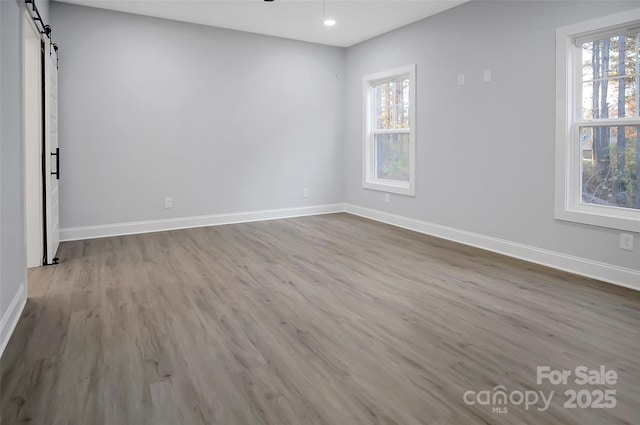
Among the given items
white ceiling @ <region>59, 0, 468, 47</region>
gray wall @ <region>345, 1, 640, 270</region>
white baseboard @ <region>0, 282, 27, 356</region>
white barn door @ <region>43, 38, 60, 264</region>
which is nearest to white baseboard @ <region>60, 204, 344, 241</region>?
white barn door @ <region>43, 38, 60, 264</region>

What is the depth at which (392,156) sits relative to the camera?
20.8 ft

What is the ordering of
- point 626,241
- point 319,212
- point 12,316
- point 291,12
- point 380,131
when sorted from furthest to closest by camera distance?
1. point 319,212
2. point 380,131
3. point 291,12
4. point 626,241
5. point 12,316

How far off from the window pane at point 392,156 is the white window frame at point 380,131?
0.07 meters

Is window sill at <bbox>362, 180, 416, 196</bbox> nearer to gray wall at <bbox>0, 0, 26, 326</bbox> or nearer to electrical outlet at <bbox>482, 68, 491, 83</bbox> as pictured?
electrical outlet at <bbox>482, 68, 491, 83</bbox>

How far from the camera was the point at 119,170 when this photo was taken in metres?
5.47

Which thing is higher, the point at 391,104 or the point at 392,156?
the point at 391,104

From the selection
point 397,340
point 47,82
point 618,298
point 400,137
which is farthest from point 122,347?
point 400,137

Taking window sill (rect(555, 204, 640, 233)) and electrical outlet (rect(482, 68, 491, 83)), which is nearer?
A: window sill (rect(555, 204, 640, 233))

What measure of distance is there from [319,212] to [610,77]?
4.34 meters

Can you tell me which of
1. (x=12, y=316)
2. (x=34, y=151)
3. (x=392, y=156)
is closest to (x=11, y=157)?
(x=12, y=316)

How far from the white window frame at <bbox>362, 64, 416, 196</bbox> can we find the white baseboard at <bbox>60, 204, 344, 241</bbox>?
0.89 metres

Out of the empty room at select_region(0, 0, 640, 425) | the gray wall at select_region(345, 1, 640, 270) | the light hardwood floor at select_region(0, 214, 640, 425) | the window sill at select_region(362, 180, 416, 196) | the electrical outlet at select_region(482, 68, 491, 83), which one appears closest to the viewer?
the light hardwood floor at select_region(0, 214, 640, 425)

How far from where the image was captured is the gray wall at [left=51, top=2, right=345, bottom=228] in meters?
5.21

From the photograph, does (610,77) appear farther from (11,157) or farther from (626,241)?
(11,157)
